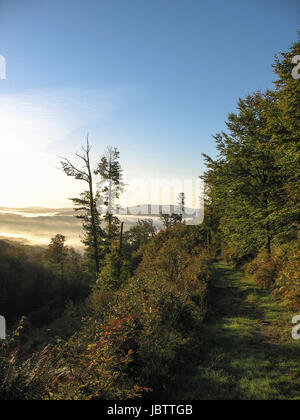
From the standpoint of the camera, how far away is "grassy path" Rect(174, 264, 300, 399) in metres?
4.70

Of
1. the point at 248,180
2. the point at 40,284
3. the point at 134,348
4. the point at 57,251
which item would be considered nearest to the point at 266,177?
the point at 248,180

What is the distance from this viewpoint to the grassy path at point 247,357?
4.70 metres

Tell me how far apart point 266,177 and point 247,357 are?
10.3 metres

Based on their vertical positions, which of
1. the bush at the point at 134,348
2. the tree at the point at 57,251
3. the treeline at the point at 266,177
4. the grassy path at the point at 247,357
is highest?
the treeline at the point at 266,177

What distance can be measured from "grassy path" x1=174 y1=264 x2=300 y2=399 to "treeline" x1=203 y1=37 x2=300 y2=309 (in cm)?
136

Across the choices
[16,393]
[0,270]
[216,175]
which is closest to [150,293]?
[16,393]

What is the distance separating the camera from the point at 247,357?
20.0 ft

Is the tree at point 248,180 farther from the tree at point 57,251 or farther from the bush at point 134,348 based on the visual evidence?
the tree at point 57,251

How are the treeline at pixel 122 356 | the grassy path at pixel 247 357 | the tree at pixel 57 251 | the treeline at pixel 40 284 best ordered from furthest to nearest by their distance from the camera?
the tree at pixel 57 251, the treeline at pixel 40 284, the grassy path at pixel 247 357, the treeline at pixel 122 356

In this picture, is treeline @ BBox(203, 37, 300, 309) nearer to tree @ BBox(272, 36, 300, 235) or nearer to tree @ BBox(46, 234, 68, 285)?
→ tree @ BBox(272, 36, 300, 235)

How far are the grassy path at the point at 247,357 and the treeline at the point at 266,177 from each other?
1356 millimetres

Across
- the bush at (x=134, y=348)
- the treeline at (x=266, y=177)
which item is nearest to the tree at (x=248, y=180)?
the treeline at (x=266, y=177)

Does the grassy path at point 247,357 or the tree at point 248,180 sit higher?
the tree at point 248,180

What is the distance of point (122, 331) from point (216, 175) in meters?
11.1
